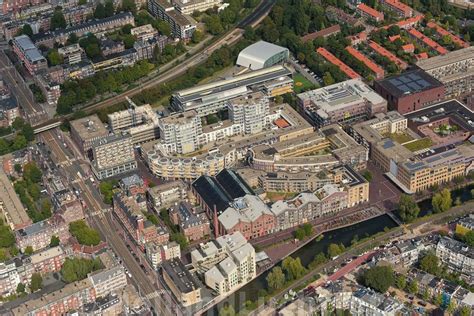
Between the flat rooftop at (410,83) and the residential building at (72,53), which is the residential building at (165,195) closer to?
the flat rooftop at (410,83)

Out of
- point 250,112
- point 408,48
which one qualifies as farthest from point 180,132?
point 408,48

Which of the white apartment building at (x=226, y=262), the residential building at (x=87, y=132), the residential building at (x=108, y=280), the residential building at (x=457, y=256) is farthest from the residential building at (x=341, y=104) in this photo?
the residential building at (x=108, y=280)

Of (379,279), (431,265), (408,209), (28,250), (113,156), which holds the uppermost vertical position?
(113,156)

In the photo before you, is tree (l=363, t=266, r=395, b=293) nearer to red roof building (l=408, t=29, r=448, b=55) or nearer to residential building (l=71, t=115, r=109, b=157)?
residential building (l=71, t=115, r=109, b=157)

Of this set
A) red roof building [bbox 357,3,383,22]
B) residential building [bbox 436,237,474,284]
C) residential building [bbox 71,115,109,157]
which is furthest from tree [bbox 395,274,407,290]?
red roof building [bbox 357,3,383,22]

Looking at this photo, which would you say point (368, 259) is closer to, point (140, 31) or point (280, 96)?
point (280, 96)

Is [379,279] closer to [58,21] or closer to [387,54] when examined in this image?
[387,54]
